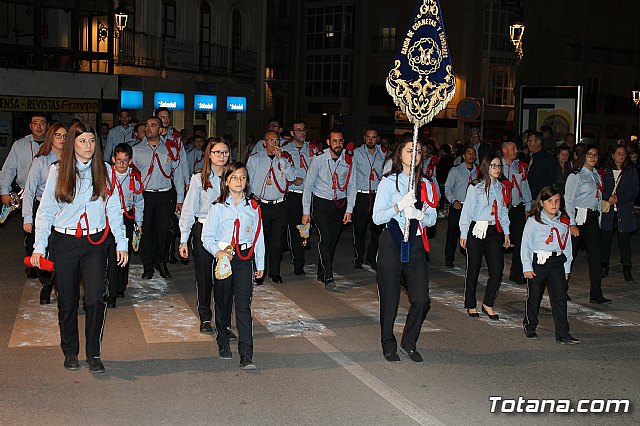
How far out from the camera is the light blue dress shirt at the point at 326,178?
13.2 metres

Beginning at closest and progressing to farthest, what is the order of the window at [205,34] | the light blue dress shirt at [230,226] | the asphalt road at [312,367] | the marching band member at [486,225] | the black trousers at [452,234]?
the asphalt road at [312,367] → the light blue dress shirt at [230,226] → the marching band member at [486,225] → the black trousers at [452,234] → the window at [205,34]

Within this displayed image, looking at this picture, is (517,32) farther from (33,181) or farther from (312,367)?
(312,367)

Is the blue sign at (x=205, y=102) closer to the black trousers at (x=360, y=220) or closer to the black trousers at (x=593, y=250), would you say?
the black trousers at (x=360, y=220)

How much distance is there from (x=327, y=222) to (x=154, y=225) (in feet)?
8.08

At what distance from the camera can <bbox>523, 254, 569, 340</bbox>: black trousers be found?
9.85 meters

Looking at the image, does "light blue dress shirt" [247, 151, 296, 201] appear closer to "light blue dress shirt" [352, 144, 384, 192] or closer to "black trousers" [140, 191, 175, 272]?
"black trousers" [140, 191, 175, 272]

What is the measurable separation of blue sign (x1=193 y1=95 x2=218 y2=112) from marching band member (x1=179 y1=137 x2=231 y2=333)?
31.8m

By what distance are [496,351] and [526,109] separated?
455 inches

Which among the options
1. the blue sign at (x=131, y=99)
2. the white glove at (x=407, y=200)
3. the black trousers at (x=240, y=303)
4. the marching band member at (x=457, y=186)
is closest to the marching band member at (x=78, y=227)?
the black trousers at (x=240, y=303)

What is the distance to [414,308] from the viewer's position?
8773mm

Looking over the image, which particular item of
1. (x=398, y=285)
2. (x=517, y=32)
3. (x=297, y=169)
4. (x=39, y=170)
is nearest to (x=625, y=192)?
(x=297, y=169)

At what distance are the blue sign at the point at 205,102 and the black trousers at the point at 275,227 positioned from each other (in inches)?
1139

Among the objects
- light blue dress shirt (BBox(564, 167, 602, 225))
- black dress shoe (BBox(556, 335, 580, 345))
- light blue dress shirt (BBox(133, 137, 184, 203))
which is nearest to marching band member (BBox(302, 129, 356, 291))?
light blue dress shirt (BBox(133, 137, 184, 203))

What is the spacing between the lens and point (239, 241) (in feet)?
27.9
